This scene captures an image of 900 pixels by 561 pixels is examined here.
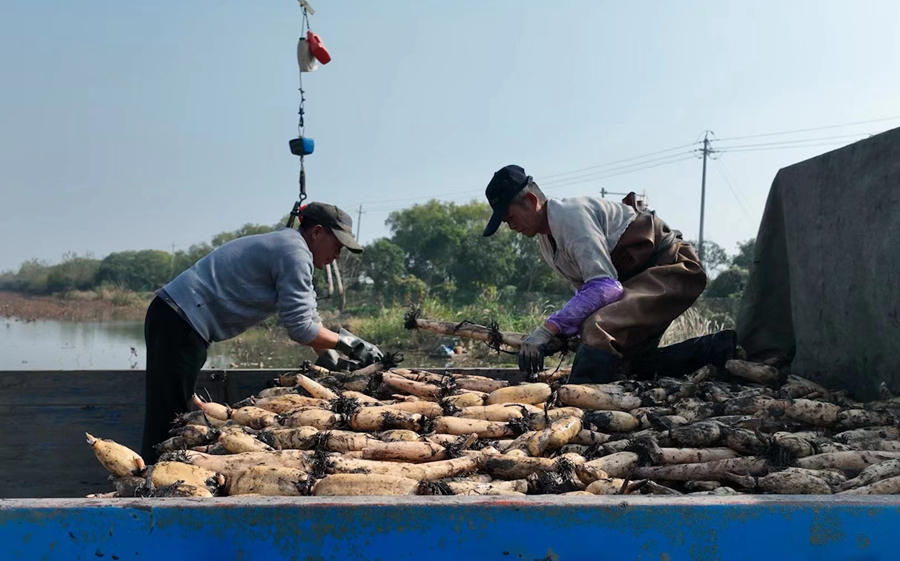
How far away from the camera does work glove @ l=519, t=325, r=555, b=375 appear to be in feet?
13.3

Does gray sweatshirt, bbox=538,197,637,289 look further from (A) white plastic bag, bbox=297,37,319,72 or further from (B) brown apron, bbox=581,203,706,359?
(A) white plastic bag, bbox=297,37,319,72

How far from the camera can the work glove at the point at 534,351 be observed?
406 centimetres

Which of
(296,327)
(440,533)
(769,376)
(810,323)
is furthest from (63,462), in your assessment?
(810,323)

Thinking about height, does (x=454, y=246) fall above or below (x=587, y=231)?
above

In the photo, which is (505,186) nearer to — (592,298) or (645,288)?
(592,298)

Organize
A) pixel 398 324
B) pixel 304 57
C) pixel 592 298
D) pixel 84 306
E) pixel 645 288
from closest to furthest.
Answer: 1. pixel 592 298
2. pixel 645 288
3. pixel 304 57
4. pixel 398 324
5. pixel 84 306

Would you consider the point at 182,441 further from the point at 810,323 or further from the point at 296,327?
the point at 810,323

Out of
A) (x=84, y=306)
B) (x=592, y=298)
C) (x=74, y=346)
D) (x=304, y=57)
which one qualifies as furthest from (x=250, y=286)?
(x=84, y=306)

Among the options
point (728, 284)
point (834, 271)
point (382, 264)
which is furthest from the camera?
point (382, 264)

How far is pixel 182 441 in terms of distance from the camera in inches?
114

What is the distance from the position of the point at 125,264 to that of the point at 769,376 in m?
39.4

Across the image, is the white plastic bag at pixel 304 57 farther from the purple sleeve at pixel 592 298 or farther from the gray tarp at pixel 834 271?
the gray tarp at pixel 834 271

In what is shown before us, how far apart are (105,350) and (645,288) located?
65.7 feet

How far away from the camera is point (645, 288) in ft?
13.5
